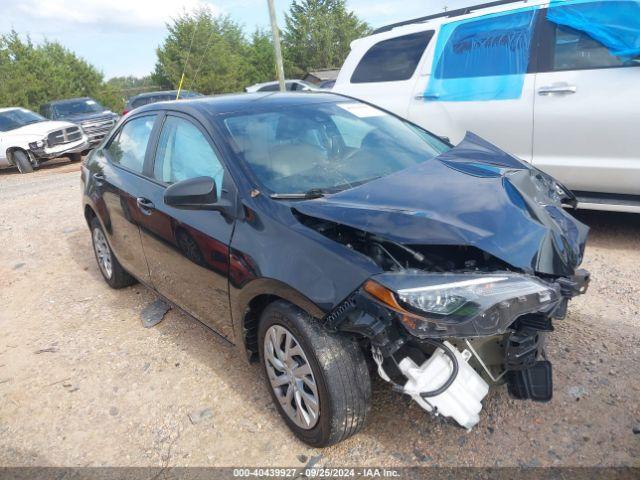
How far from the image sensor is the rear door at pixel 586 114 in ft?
13.3

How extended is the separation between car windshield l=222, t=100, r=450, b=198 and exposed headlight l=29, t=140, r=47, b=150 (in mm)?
12163

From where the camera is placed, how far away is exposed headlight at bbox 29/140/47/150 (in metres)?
13.2

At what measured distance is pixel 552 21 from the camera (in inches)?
175

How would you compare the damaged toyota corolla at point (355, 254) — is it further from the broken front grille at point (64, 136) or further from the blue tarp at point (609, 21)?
the broken front grille at point (64, 136)

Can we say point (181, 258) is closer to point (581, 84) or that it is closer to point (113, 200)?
point (113, 200)

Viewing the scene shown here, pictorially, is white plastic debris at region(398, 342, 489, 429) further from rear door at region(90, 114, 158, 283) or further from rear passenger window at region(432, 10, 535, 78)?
rear passenger window at region(432, 10, 535, 78)

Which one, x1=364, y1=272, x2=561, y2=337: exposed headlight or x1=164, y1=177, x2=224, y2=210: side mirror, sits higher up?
x1=164, y1=177, x2=224, y2=210: side mirror

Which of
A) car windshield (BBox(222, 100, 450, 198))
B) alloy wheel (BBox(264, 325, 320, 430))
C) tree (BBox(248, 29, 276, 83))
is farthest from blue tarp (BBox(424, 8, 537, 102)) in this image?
tree (BBox(248, 29, 276, 83))

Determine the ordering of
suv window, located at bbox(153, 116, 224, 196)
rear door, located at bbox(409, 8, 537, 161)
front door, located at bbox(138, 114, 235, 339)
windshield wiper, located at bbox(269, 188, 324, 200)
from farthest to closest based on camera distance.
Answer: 1. rear door, located at bbox(409, 8, 537, 161)
2. suv window, located at bbox(153, 116, 224, 196)
3. front door, located at bbox(138, 114, 235, 339)
4. windshield wiper, located at bbox(269, 188, 324, 200)

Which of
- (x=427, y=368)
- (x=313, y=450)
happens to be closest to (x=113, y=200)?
(x=313, y=450)

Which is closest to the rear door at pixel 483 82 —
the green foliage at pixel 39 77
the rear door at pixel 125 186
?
the rear door at pixel 125 186

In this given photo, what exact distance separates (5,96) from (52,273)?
24790 mm

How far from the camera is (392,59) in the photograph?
566 centimetres

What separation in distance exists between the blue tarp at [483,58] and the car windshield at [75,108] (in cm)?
1409
